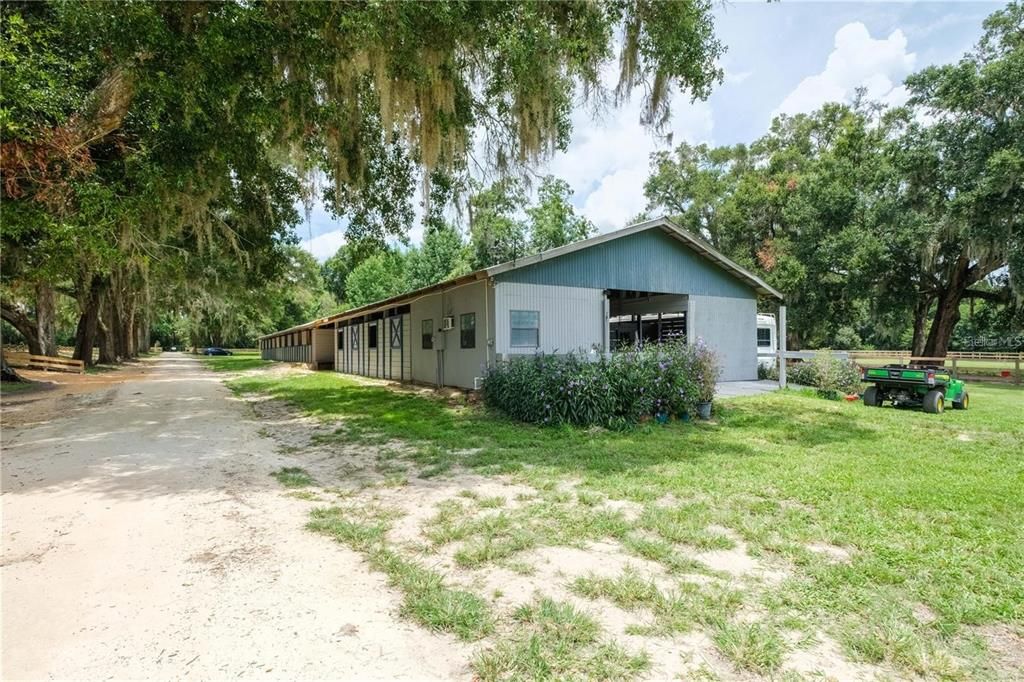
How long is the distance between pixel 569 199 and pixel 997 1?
18.6 meters

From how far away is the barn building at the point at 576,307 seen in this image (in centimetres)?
1131

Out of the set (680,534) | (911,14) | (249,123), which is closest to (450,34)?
(249,123)

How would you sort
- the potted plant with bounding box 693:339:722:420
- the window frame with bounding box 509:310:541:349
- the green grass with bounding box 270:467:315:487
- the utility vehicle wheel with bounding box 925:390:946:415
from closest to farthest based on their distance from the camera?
the green grass with bounding box 270:467:315:487 → the potted plant with bounding box 693:339:722:420 → the utility vehicle wheel with bounding box 925:390:946:415 → the window frame with bounding box 509:310:541:349

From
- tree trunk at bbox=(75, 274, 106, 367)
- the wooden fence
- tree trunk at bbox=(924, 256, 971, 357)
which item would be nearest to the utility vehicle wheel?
the wooden fence

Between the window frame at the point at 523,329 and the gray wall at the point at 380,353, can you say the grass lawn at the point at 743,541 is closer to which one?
the window frame at the point at 523,329

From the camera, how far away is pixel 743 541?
3.51 metres

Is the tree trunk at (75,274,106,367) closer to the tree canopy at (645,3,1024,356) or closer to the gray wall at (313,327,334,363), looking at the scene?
the gray wall at (313,327,334,363)

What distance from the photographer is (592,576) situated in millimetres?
2963

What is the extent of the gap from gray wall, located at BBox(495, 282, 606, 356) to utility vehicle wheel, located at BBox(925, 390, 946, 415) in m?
6.29

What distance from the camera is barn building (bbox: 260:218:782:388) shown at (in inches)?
445

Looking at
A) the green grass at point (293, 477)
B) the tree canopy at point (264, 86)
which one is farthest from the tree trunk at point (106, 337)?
the green grass at point (293, 477)

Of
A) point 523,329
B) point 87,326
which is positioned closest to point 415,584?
point 523,329

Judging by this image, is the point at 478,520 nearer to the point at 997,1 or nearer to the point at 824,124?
the point at 997,1

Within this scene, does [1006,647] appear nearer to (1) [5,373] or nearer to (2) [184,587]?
(2) [184,587]
